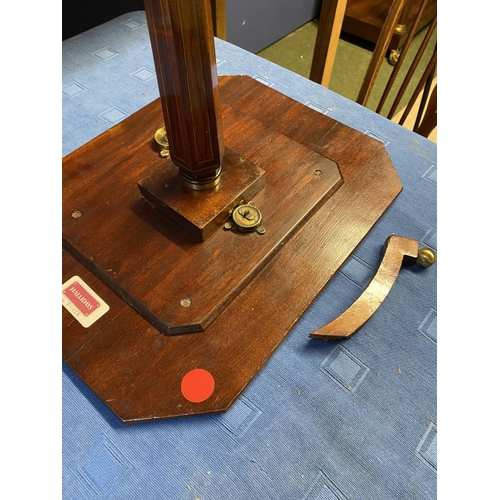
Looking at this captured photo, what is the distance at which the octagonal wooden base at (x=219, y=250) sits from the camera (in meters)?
0.54

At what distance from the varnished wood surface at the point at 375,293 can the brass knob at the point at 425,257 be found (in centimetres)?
1

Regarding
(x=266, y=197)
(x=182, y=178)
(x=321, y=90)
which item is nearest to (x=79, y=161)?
(x=182, y=178)

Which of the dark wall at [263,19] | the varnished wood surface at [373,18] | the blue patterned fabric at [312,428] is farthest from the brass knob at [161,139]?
the varnished wood surface at [373,18]

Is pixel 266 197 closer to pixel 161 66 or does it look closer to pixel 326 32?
pixel 161 66

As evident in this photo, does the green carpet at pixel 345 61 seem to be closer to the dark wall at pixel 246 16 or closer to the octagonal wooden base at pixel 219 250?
the dark wall at pixel 246 16

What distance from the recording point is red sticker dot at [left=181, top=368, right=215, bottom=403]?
0.53 metres

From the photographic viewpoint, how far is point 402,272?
0.67 metres

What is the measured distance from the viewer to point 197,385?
0.53m

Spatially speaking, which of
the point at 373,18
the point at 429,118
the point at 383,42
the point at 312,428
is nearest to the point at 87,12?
the point at 383,42

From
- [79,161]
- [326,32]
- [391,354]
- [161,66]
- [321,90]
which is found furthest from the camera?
[326,32]

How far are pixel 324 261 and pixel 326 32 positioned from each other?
0.77m

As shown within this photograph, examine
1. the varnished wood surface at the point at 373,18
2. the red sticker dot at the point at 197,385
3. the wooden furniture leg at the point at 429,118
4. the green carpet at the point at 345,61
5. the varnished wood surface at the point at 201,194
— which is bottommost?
the green carpet at the point at 345,61

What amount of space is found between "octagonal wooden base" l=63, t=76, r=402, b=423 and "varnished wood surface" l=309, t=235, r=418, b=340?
0.05m

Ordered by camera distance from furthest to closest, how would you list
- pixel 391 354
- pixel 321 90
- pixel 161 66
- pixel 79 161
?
pixel 321 90 < pixel 79 161 < pixel 391 354 < pixel 161 66
